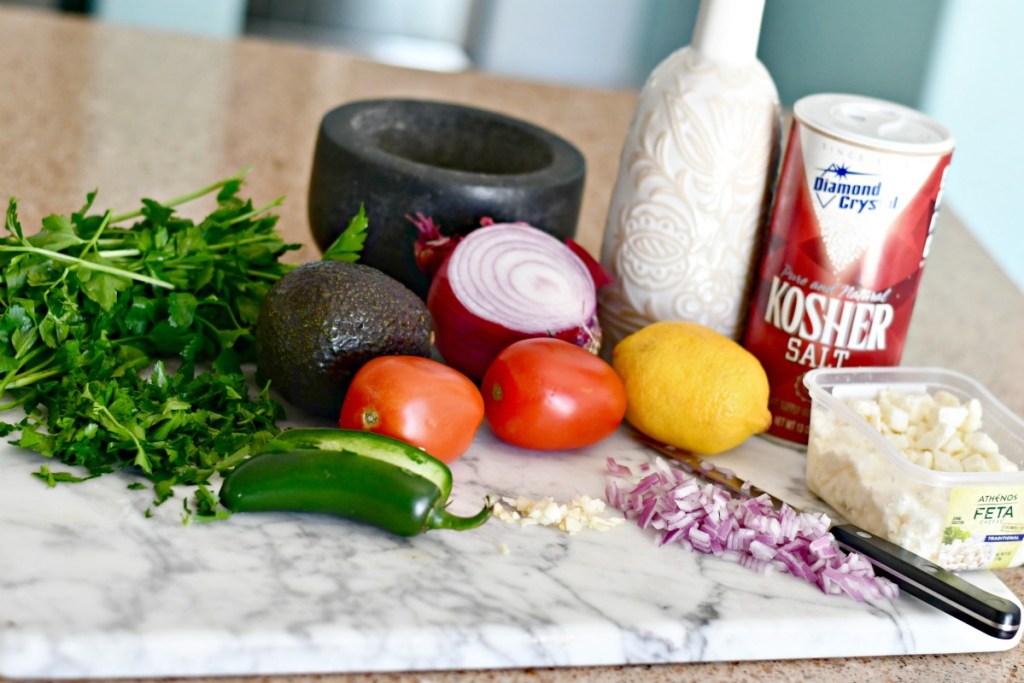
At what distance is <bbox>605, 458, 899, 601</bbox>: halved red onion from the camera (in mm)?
819

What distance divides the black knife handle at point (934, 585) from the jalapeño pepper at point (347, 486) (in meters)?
0.26

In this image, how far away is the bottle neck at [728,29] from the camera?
39.2 inches

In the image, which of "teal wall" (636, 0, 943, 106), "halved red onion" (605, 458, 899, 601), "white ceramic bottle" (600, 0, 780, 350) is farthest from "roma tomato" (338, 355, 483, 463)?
"teal wall" (636, 0, 943, 106)

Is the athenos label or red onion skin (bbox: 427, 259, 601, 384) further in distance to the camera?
red onion skin (bbox: 427, 259, 601, 384)

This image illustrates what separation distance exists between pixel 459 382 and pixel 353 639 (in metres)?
0.24

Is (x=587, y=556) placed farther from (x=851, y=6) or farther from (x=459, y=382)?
(x=851, y=6)

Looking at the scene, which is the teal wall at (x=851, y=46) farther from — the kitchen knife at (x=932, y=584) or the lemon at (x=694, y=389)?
the kitchen knife at (x=932, y=584)

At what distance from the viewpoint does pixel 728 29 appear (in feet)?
3.30

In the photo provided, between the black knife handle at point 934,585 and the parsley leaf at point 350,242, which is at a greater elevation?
the parsley leaf at point 350,242

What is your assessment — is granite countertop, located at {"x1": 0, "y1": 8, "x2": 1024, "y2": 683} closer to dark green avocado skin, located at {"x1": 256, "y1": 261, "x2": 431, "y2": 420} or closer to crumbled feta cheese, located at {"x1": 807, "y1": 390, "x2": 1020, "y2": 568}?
crumbled feta cheese, located at {"x1": 807, "y1": 390, "x2": 1020, "y2": 568}

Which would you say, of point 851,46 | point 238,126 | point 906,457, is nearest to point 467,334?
point 906,457

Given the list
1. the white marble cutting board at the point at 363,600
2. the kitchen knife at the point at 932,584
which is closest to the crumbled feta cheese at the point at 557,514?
the white marble cutting board at the point at 363,600

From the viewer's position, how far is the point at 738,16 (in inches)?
39.4

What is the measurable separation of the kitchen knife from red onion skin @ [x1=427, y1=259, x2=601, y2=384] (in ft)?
0.63
